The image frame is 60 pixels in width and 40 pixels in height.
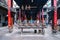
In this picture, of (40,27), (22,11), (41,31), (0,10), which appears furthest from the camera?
(22,11)

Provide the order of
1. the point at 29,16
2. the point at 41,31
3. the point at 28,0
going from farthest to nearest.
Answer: the point at 29,16, the point at 28,0, the point at 41,31

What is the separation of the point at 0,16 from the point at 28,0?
459 inches

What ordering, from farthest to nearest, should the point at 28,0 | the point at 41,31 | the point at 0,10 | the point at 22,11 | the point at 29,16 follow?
the point at 29,16 → the point at 22,11 → the point at 0,10 → the point at 28,0 → the point at 41,31

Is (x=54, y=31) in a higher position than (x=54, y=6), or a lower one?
lower

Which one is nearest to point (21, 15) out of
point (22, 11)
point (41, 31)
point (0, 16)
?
point (22, 11)

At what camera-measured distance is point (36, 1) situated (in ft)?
115

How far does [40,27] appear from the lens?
21.2m

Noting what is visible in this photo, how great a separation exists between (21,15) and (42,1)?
1561 centimetres

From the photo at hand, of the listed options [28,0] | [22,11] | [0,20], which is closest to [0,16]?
[0,20]

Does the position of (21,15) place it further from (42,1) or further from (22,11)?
(42,1)

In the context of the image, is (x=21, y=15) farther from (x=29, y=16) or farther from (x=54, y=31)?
(x=54, y=31)

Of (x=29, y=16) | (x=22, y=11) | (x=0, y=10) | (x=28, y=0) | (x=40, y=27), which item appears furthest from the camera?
(x=29, y=16)

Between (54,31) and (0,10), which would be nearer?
(54,31)

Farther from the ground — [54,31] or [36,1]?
[36,1]
